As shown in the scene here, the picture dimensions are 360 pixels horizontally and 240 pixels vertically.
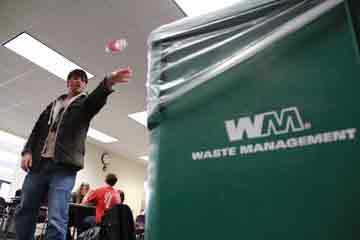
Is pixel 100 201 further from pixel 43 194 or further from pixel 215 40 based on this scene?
pixel 215 40

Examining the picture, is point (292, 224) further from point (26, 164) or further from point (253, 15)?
point (26, 164)

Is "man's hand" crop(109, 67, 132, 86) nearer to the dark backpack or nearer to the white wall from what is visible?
the dark backpack

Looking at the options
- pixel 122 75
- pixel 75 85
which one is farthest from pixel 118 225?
pixel 122 75

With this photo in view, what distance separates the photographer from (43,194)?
1.26 m

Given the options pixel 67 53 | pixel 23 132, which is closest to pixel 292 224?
pixel 67 53

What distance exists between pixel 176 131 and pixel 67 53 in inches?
121

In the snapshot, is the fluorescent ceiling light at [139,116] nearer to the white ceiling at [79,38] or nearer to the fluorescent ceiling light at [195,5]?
the white ceiling at [79,38]

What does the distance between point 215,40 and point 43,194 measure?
3.51 ft

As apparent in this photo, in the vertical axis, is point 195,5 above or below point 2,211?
→ above

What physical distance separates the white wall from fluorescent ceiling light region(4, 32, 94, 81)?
118 inches

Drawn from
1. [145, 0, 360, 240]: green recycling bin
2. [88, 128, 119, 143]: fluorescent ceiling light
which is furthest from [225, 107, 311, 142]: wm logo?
[88, 128, 119, 143]: fluorescent ceiling light

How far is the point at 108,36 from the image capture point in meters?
2.96

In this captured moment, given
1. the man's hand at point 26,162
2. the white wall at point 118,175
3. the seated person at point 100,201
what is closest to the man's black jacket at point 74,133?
the man's hand at point 26,162

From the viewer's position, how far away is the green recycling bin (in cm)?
42
